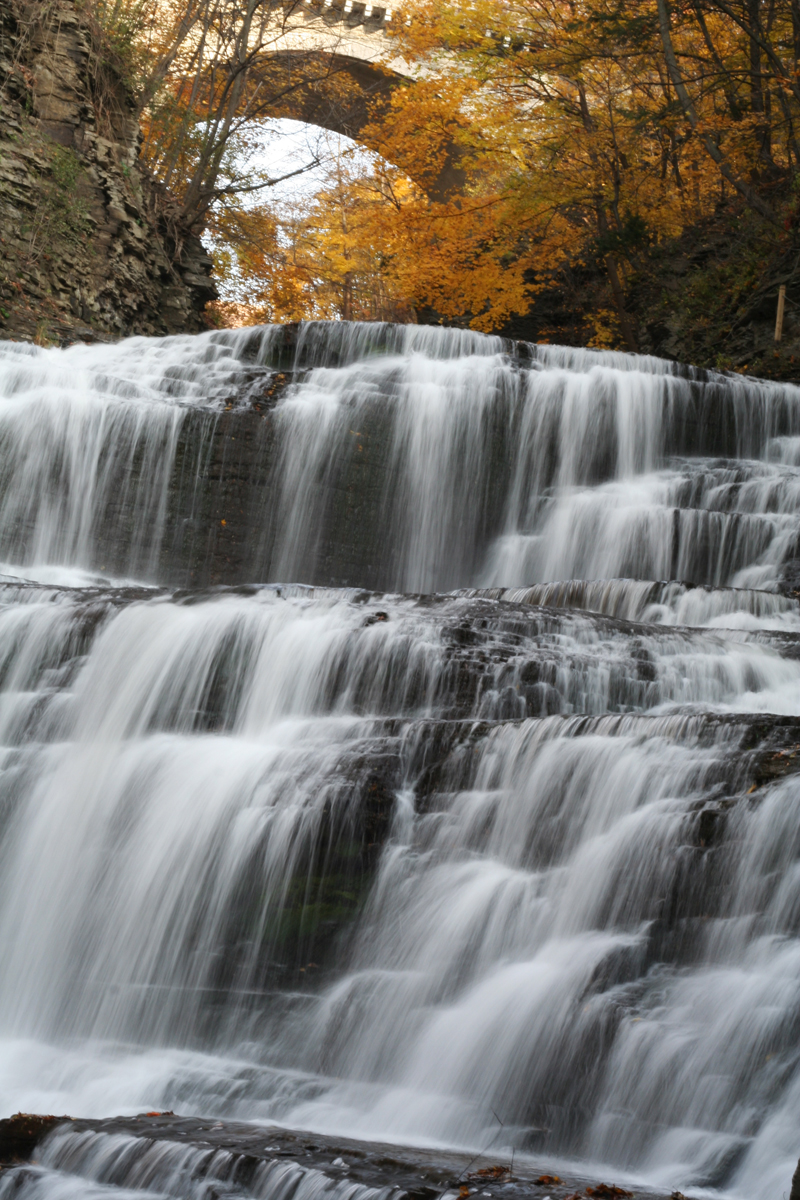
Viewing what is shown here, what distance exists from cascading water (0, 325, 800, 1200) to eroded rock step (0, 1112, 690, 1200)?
0.02 m

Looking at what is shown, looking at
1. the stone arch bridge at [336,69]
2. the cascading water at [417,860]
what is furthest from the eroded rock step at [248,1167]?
the stone arch bridge at [336,69]

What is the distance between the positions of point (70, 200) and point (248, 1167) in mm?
15428

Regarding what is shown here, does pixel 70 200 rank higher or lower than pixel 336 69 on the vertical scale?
lower

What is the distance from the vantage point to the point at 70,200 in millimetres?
15969

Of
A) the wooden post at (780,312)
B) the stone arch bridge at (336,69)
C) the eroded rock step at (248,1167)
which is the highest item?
the stone arch bridge at (336,69)

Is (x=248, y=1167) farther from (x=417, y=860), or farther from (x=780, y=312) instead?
(x=780, y=312)

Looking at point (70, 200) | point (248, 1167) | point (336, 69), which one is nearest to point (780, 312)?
point (70, 200)

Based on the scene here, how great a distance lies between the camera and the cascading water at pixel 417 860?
389cm

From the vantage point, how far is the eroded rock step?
10.4 ft

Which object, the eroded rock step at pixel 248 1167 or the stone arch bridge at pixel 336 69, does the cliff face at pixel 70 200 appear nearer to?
the stone arch bridge at pixel 336 69

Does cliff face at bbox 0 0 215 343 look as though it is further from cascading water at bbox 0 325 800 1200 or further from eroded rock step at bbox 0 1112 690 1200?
eroded rock step at bbox 0 1112 690 1200

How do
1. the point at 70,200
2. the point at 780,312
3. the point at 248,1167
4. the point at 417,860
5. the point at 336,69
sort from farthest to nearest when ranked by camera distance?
the point at 336,69 < the point at 70,200 < the point at 780,312 < the point at 417,860 < the point at 248,1167

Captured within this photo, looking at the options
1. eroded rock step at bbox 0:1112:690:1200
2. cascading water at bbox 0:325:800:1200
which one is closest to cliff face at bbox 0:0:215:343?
cascading water at bbox 0:325:800:1200

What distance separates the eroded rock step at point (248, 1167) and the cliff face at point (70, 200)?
11701 mm
